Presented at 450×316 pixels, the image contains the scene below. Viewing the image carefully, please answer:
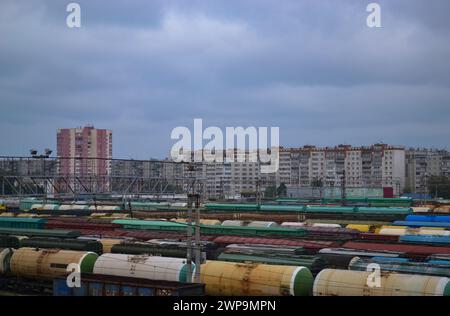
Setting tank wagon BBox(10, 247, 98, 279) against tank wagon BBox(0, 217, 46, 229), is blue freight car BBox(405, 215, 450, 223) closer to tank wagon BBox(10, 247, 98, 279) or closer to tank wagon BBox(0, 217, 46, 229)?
tank wagon BBox(0, 217, 46, 229)

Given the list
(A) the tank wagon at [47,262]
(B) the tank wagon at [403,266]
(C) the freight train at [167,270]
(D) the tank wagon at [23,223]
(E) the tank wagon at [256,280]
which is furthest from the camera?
(D) the tank wagon at [23,223]

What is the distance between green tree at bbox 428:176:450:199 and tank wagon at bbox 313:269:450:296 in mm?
72530

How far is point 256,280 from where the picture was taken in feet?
51.8

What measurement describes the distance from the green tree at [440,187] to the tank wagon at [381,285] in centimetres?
7253

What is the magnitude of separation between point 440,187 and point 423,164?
23454 millimetres

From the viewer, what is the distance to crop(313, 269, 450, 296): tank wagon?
13648 millimetres

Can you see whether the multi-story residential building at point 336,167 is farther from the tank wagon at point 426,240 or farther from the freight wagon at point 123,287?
the freight wagon at point 123,287

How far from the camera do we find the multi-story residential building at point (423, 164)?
108 meters

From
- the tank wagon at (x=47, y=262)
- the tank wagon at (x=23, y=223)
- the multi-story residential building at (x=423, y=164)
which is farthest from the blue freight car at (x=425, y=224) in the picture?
the multi-story residential building at (x=423, y=164)

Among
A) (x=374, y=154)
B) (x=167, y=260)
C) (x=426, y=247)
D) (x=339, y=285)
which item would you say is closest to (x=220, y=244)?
(x=167, y=260)

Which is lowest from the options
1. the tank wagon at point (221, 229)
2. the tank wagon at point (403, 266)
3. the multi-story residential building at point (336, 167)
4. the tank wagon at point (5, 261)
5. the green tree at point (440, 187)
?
the tank wagon at point (5, 261)

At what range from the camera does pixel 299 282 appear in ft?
50.4

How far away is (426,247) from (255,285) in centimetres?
933
